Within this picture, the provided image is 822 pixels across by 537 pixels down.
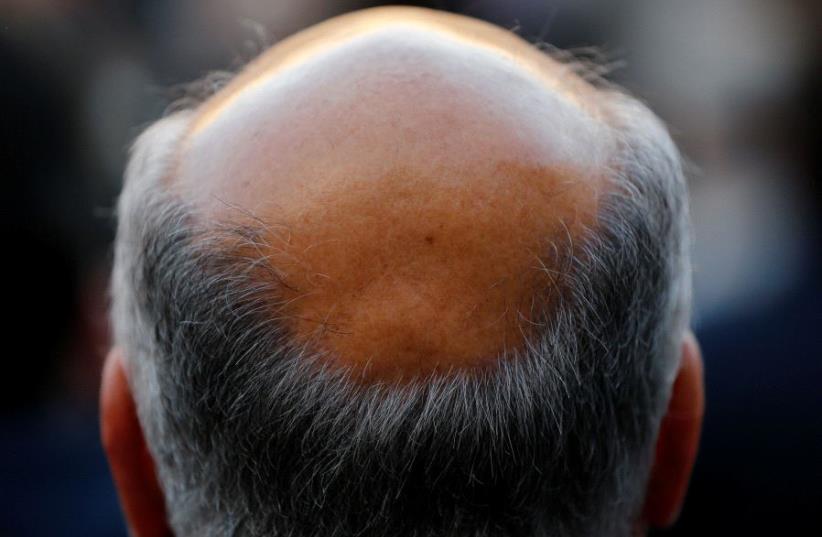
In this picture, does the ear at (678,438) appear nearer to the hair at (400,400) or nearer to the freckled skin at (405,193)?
the hair at (400,400)

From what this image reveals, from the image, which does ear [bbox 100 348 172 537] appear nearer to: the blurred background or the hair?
the hair

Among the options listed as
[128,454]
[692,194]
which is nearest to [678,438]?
[128,454]

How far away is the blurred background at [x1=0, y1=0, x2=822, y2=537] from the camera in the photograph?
176cm

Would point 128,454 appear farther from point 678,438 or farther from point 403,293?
point 678,438

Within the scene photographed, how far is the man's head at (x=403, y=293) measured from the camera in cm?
94

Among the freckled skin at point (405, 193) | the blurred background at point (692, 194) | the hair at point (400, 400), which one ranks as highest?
the freckled skin at point (405, 193)

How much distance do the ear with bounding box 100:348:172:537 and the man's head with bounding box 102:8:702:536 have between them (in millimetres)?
143

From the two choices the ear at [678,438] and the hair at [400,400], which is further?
the ear at [678,438]

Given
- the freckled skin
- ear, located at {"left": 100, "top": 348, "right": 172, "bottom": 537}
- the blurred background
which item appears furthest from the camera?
the blurred background

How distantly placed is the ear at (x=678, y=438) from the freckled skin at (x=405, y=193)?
16.3 inches

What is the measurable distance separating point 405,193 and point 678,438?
667 millimetres

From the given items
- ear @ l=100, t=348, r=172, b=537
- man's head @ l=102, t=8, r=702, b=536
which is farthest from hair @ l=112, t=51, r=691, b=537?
ear @ l=100, t=348, r=172, b=537

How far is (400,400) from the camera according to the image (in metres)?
0.95

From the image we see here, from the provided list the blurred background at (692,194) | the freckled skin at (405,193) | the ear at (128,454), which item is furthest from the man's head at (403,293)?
the blurred background at (692,194)
